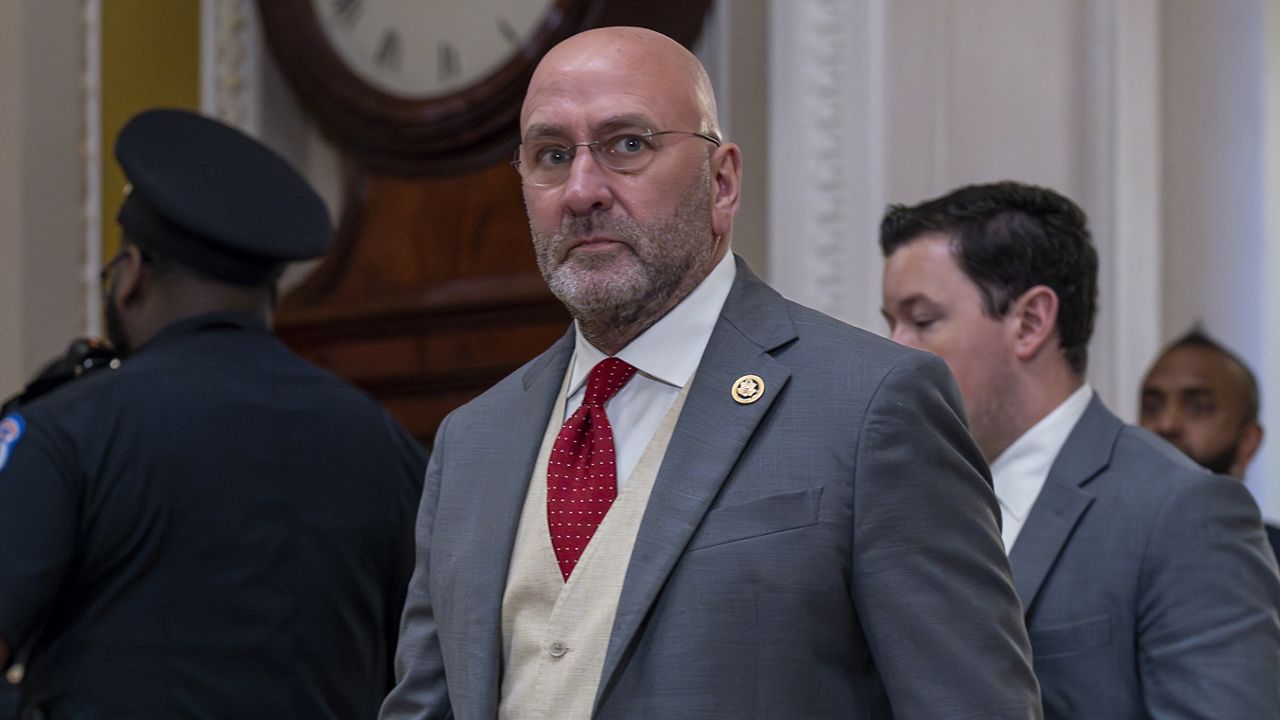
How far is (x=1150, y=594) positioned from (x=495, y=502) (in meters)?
0.80

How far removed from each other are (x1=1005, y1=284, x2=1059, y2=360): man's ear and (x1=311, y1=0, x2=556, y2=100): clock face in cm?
182

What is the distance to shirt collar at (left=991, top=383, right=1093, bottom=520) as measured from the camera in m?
2.33

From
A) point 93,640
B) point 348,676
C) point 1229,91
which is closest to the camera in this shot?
point 93,640

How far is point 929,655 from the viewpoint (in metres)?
1.62

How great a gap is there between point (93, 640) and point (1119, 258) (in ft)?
6.83

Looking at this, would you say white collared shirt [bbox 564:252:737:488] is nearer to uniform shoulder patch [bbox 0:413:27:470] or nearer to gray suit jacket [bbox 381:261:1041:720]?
gray suit jacket [bbox 381:261:1041:720]

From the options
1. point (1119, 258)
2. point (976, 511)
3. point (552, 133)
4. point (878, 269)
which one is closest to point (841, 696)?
point (976, 511)

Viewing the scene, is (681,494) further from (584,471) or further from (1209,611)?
(1209,611)

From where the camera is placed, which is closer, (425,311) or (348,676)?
(348,676)

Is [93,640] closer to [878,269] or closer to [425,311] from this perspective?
[878,269]

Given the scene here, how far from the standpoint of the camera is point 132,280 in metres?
2.72

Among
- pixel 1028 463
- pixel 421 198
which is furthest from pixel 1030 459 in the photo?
pixel 421 198

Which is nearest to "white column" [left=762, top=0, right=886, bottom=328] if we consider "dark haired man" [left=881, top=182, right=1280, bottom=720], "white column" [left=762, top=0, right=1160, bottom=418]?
"white column" [left=762, top=0, right=1160, bottom=418]

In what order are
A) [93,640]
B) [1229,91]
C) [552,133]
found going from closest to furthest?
[552,133] → [93,640] → [1229,91]
